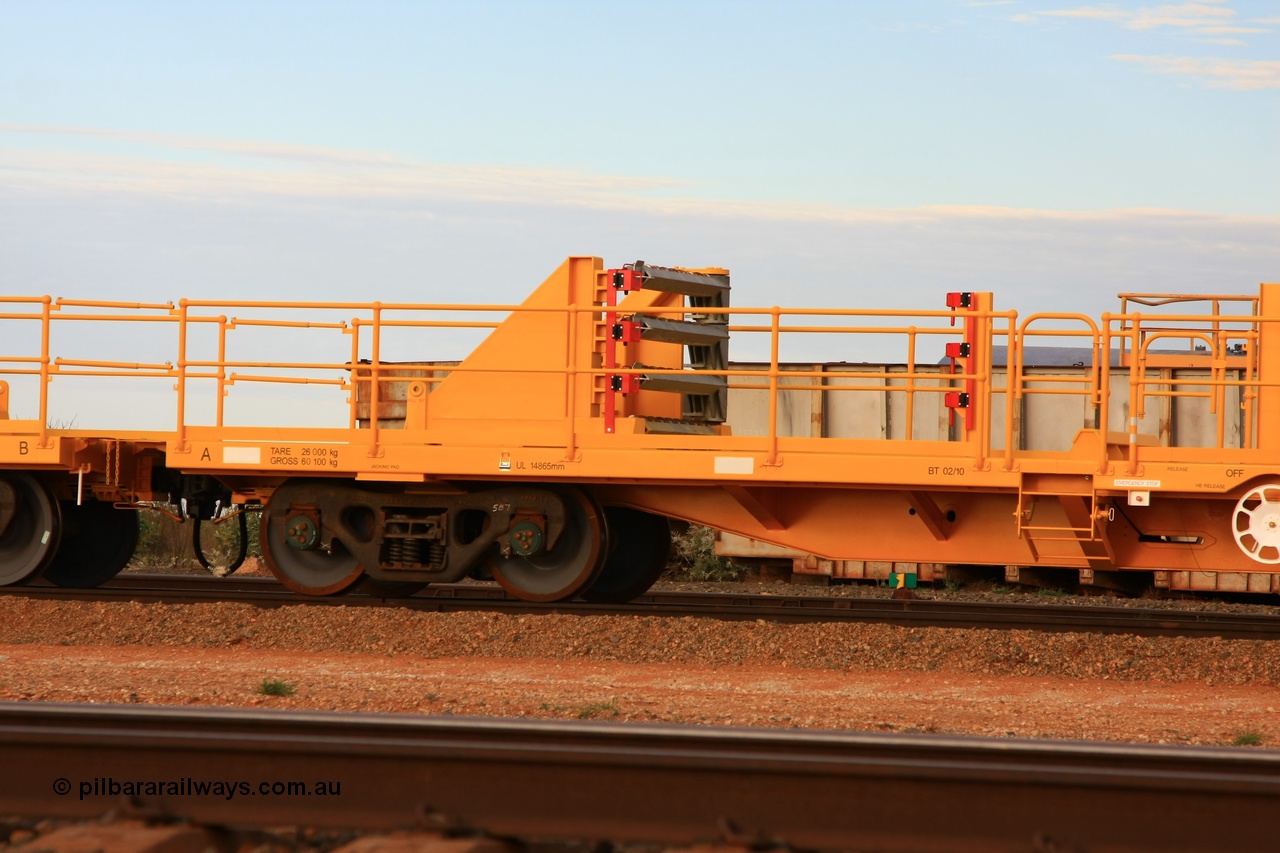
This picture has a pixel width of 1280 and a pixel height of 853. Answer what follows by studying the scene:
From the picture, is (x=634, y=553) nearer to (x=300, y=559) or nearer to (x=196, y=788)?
(x=300, y=559)

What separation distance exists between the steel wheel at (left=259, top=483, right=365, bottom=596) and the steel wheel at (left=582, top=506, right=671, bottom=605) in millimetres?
2212

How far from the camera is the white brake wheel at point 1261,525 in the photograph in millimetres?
9438

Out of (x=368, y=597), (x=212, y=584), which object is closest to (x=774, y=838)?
(x=368, y=597)

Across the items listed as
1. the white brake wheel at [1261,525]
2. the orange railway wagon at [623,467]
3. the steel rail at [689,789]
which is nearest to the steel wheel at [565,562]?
the orange railway wagon at [623,467]

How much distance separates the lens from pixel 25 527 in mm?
11758

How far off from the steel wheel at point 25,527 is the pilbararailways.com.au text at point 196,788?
7.85 meters

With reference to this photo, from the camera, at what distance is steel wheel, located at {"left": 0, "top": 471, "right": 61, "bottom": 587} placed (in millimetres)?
11531

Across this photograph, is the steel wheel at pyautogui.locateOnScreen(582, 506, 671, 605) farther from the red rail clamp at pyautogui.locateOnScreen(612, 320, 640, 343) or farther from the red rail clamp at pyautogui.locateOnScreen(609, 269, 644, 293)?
the red rail clamp at pyautogui.locateOnScreen(609, 269, 644, 293)

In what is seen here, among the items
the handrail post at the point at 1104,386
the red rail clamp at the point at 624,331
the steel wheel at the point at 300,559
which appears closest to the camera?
the handrail post at the point at 1104,386

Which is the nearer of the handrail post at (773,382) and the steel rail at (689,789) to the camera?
the steel rail at (689,789)

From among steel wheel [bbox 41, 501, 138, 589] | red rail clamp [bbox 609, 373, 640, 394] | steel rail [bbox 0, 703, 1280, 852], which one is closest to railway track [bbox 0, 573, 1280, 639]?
steel wheel [bbox 41, 501, 138, 589]

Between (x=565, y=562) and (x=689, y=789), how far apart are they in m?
6.81

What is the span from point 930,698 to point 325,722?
4223 mm

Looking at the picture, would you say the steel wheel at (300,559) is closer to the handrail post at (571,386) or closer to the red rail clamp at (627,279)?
Answer: the handrail post at (571,386)
